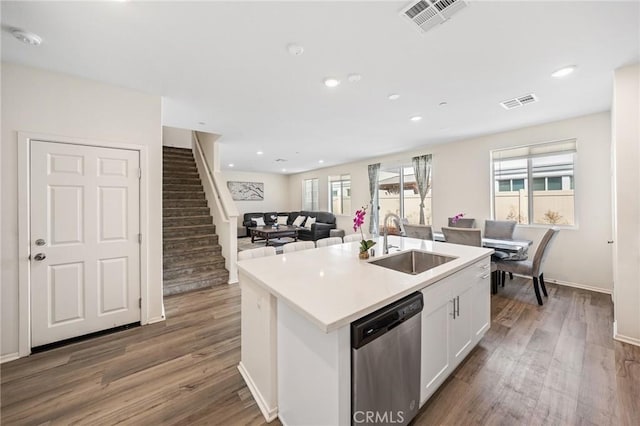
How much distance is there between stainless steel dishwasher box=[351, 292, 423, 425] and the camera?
110cm

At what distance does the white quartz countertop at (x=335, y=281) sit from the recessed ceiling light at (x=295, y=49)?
1.72 meters

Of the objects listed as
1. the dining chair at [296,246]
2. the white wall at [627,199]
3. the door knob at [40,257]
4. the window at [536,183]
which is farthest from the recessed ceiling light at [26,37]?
the window at [536,183]

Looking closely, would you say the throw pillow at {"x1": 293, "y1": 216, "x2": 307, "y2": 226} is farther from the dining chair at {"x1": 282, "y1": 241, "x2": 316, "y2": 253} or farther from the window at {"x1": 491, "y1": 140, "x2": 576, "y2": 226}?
the dining chair at {"x1": 282, "y1": 241, "x2": 316, "y2": 253}

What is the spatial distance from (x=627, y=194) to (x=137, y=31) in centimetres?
444

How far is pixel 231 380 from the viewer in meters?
1.85

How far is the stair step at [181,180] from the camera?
17.4 ft

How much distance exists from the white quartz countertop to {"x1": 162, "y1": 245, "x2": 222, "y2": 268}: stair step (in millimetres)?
2695

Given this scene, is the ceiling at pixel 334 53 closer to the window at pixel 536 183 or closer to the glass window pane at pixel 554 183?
the window at pixel 536 183

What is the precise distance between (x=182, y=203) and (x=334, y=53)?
4.39 meters

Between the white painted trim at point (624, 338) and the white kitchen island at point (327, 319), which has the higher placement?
the white kitchen island at point (327, 319)

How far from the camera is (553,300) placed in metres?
3.23

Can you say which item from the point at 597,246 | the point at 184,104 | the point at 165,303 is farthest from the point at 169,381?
the point at 597,246

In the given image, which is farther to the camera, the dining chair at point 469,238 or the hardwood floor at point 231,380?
the dining chair at point 469,238

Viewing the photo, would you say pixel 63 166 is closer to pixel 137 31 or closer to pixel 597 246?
pixel 137 31
